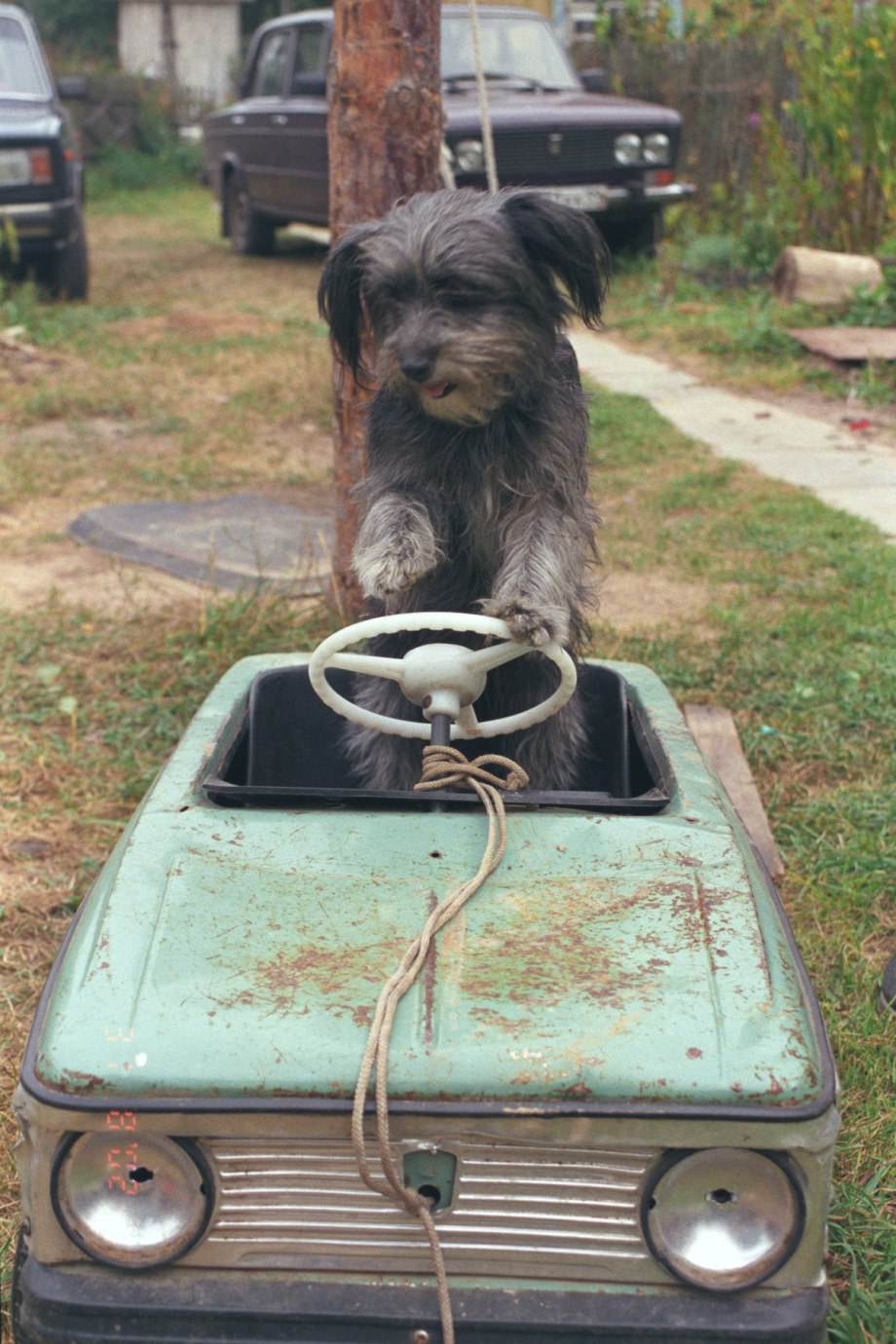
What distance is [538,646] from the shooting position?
2.08 m

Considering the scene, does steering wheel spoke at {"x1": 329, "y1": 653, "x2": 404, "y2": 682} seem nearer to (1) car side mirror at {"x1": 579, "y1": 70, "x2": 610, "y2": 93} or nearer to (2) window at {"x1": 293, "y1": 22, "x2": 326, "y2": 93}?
(1) car side mirror at {"x1": 579, "y1": 70, "x2": 610, "y2": 93}

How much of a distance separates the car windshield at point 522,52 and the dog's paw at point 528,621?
10063 mm

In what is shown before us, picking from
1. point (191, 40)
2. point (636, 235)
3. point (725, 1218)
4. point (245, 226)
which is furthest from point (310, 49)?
point (191, 40)

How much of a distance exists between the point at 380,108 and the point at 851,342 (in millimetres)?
5389

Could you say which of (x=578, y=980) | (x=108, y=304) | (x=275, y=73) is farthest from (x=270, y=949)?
(x=275, y=73)

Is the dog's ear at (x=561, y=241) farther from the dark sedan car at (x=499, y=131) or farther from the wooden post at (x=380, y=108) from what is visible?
the dark sedan car at (x=499, y=131)

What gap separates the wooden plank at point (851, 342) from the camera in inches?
322

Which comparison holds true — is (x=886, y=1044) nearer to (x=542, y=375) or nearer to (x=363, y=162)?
(x=542, y=375)

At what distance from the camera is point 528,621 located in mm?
2121

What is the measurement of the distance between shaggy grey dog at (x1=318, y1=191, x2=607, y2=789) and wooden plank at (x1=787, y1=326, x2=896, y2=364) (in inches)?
242

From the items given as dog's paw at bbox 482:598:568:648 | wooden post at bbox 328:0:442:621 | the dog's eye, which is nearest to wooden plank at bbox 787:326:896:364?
wooden post at bbox 328:0:442:621

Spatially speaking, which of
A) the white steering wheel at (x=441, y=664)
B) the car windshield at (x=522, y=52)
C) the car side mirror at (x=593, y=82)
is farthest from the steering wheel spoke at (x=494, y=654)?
the car side mirror at (x=593, y=82)

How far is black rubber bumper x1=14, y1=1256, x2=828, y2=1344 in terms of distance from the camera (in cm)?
153

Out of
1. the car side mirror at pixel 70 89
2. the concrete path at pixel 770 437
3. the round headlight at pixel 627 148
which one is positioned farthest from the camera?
the car side mirror at pixel 70 89
